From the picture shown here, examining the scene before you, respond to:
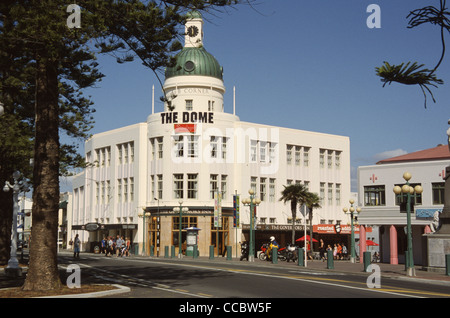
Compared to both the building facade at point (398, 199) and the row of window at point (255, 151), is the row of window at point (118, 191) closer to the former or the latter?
the row of window at point (255, 151)

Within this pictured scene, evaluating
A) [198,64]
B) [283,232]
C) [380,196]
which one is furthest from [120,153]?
[380,196]

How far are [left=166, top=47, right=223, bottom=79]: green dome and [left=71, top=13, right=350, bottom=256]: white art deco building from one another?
107 mm

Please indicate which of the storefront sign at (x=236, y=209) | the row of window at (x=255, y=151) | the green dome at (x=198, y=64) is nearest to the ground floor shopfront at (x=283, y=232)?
the storefront sign at (x=236, y=209)

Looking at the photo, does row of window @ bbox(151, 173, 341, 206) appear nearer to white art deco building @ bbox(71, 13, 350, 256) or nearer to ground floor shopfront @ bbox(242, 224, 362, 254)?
white art deco building @ bbox(71, 13, 350, 256)

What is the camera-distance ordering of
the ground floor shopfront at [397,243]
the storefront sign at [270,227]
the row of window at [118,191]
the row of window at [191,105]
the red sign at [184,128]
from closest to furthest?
the ground floor shopfront at [397,243] < the red sign at [184,128] < the storefront sign at [270,227] < the row of window at [191,105] < the row of window at [118,191]

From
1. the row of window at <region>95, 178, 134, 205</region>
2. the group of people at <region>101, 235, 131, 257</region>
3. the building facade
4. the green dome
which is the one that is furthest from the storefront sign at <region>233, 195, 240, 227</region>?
the green dome

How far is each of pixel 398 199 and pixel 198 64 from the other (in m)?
27.4

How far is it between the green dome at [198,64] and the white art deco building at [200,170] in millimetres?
107

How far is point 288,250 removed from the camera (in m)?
40.2

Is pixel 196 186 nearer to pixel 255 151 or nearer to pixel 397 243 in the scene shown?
pixel 255 151

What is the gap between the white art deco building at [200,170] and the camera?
193ft
